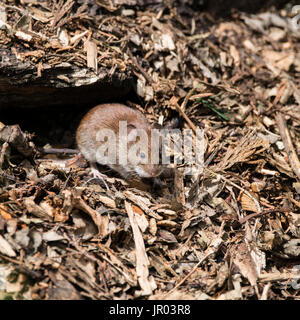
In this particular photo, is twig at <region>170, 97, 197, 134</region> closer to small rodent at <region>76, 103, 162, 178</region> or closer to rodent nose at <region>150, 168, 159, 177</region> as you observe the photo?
small rodent at <region>76, 103, 162, 178</region>

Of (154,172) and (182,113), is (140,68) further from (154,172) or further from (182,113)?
(154,172)

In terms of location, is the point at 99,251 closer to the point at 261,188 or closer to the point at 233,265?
the point at 233,265

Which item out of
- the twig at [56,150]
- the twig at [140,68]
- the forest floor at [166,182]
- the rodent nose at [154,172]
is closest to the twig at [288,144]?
the forest floor at [166,182]

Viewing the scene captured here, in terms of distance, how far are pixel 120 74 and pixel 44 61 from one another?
105 cm

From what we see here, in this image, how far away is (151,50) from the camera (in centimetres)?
596

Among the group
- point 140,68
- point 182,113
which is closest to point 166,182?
point 182,113

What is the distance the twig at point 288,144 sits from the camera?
209 inches

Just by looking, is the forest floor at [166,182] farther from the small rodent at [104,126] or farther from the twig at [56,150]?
the small rodent at [104,126]

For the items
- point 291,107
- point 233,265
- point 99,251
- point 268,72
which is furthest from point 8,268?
point 268,72

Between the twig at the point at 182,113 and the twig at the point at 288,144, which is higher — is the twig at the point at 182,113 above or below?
above

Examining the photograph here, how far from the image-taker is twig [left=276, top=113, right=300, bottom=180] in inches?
209

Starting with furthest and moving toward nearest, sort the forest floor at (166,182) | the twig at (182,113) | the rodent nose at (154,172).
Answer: the twig at (182,113) → the rodent nose at (154,172) → the forest floor at (166,182)

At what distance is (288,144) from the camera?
5.56 metres

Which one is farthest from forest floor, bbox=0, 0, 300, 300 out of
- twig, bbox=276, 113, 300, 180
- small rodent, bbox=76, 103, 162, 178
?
small rodent, bbox=76, 103, 162, 178
